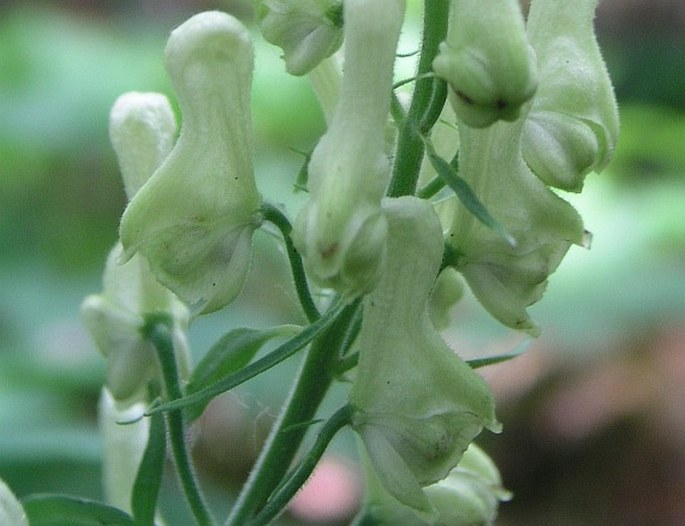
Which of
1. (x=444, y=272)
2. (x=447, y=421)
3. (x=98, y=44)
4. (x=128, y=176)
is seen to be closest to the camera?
(x=447, y=421)

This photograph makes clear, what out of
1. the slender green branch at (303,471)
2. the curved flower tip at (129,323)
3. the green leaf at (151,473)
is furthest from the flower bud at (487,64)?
the curved flower tip at (129,323)

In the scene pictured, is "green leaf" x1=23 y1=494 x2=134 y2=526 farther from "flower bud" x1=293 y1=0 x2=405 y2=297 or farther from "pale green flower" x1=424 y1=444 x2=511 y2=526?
"flower bud" x1=293 y1=0 x2=405 y2=297

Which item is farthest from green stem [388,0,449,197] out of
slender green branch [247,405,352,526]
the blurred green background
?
the blurred green background

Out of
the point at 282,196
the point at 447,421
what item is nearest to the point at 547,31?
the point at 447,421

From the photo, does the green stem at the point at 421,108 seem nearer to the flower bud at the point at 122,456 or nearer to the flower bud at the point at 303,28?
the flower bud at the point at 303,28

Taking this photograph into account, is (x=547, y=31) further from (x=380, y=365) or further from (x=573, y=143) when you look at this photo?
(x=380, y=365)

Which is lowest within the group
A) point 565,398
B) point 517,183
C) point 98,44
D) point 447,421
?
point 565,398
